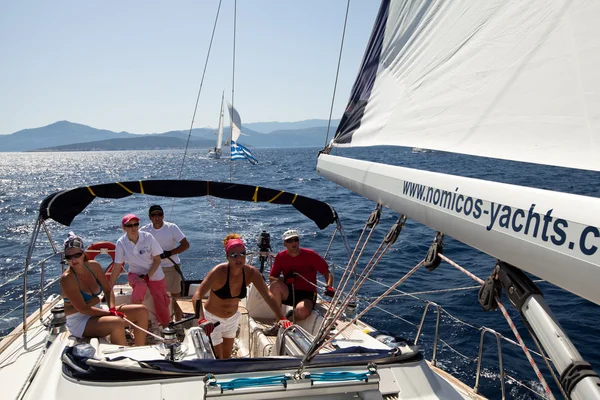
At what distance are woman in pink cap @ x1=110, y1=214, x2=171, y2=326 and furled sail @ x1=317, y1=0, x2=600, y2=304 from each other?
344 centimetres

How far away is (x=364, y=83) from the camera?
9.98 feet

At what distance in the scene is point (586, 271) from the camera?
1.12 m

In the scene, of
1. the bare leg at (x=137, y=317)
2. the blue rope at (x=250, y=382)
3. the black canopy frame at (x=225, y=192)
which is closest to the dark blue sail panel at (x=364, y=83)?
the blue rope at (x=250, y=382)

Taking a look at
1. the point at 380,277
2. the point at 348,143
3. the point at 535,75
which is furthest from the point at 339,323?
the point at 380,277

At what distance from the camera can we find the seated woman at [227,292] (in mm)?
4094

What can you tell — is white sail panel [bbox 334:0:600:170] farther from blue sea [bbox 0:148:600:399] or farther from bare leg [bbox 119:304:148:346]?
bare leg [bbox 119:304:148:346]

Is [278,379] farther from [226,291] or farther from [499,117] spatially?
[499,117]

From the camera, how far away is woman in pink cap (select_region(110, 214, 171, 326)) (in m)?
5.34

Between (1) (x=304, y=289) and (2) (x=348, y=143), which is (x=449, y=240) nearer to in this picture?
(1) (x=304, y=289)

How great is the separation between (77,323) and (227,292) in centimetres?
139

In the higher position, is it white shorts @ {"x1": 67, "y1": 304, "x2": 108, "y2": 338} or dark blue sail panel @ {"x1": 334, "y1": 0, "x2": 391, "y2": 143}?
dark blue sail panel @ {"x1": 334, "y1": 0, "x2": 391, "y2": 143}

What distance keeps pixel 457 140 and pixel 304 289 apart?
155 inches

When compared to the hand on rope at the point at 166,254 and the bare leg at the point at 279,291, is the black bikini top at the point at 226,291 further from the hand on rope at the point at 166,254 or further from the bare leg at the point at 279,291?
the hand on rope at the point at 166,254

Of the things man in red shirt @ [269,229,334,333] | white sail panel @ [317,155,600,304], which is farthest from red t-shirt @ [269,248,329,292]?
white sail panel @ [317,155,600,304]
